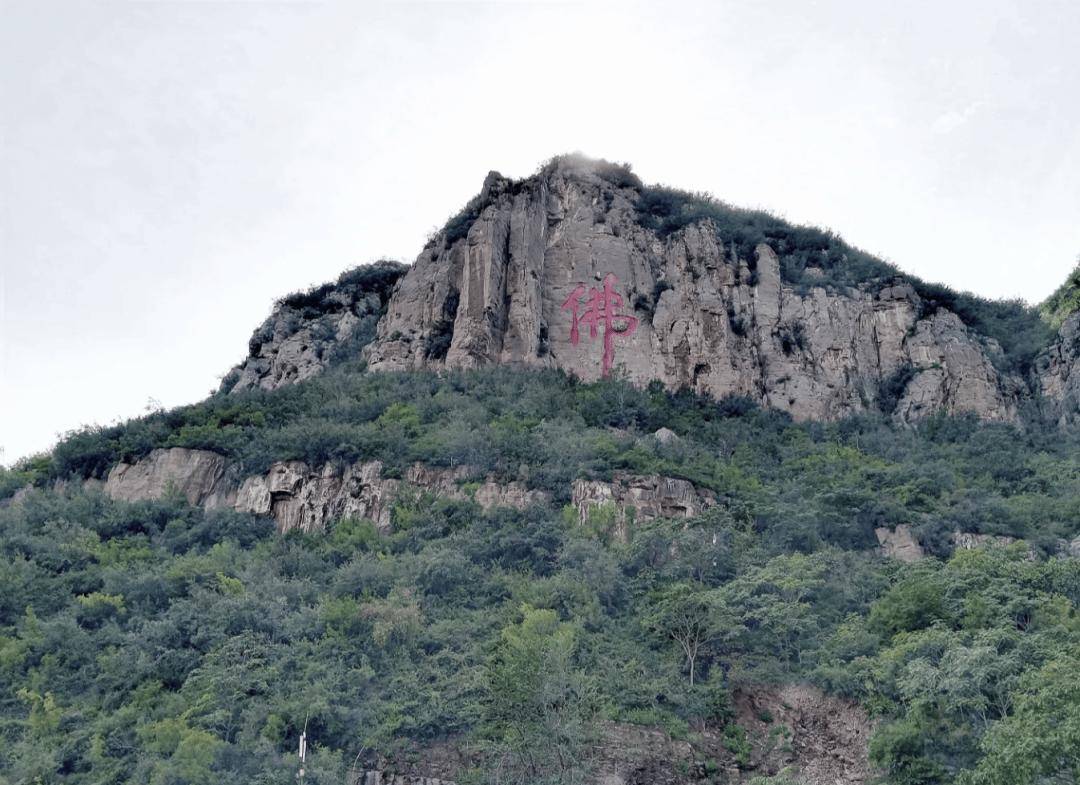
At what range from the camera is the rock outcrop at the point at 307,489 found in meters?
37.7

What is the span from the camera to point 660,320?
167ft

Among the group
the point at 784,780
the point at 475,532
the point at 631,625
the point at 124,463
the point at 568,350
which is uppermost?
the point at 568,350

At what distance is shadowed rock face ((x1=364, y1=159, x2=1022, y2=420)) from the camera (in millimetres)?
49156

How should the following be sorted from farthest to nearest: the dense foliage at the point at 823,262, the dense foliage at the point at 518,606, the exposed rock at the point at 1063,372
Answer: the dense foliage at the point at 823,262 < the exposed rock at the point at 1063,372 < the dense foliage at the point at 518,606

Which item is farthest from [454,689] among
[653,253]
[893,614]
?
[653,253]

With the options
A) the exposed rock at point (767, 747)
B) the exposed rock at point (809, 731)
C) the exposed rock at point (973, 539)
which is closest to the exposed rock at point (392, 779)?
the exposed rock at point (767, 747)

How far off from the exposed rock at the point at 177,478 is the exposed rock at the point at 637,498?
1279 cm

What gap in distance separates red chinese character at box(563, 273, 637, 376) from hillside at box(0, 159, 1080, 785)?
0.47 meters

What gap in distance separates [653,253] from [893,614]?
1150 inches

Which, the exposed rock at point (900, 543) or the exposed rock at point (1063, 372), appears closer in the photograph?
the exposed rock at point (900, 543)

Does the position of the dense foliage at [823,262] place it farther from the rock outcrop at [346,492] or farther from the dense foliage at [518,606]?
the rock outcrop at [346,492]

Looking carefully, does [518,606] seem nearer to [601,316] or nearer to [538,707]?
[538,707]

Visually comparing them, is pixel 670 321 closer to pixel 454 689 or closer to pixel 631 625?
pixel 631 625

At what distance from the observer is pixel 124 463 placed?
40.7 m
